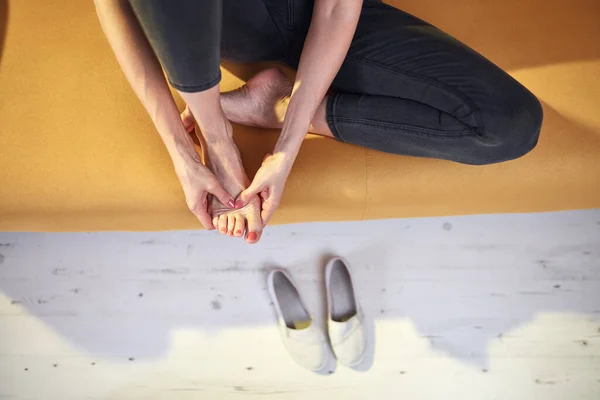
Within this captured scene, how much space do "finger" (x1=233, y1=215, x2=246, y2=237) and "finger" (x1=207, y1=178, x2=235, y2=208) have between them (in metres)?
0.03

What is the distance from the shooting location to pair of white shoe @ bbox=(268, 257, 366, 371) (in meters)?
1.24

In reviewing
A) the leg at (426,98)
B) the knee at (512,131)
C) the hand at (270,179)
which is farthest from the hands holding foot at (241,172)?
the knee at (512,131)

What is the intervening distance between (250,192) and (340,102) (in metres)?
0.25

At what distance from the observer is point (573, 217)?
1.30 m

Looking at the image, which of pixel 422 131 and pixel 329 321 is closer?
pixel 422 131

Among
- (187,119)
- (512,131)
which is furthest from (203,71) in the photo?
(512,131)

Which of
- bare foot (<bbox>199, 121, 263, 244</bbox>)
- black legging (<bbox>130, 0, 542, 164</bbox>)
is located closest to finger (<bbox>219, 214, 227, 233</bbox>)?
bare foot (<bbox>199, 121, 263, 244</bbox>)

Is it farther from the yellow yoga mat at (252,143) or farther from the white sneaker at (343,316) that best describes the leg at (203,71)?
the white sneaker at (343,316)

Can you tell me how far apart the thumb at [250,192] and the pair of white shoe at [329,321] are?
1.41ft

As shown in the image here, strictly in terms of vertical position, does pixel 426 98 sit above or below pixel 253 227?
above

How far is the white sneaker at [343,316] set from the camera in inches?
48.9

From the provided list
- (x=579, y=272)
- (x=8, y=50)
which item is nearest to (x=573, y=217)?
(x=579, y=272)

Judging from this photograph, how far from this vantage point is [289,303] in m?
1.28

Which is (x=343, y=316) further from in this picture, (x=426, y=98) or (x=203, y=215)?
(x=426, y=98)
